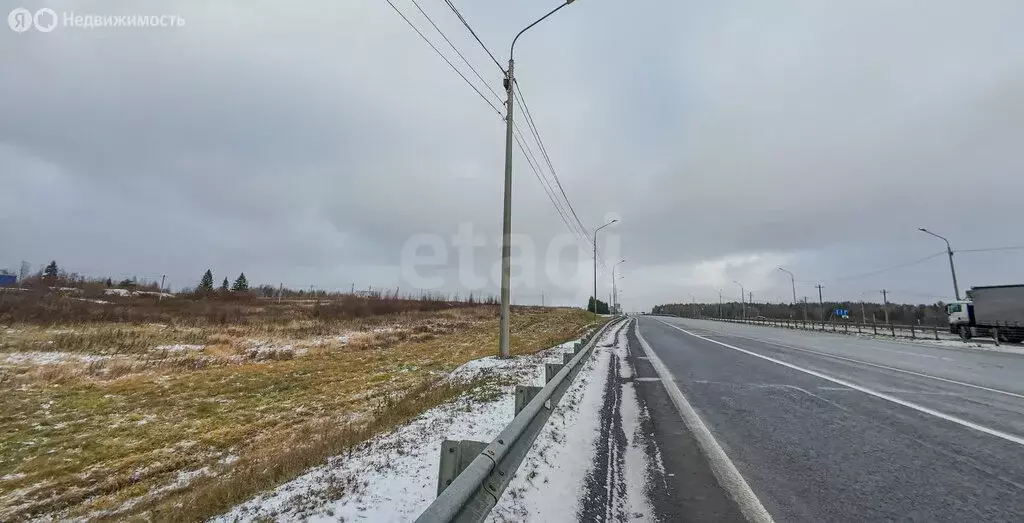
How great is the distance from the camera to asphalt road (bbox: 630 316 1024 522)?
11.1 feet

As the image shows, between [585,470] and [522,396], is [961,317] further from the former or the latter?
[522,396]

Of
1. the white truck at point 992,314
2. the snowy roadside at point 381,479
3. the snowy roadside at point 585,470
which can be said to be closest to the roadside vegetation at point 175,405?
the snowy roadside at point 381,479

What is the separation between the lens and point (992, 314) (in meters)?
27.4

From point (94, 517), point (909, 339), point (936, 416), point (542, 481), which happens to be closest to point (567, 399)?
point (542, 481)

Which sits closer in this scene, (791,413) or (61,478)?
(791,413)

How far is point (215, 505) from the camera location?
451 centimetres

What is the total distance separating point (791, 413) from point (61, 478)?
12320mm

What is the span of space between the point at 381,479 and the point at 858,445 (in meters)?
5.56

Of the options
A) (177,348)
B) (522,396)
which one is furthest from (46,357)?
(522,396)

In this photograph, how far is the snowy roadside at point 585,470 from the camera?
3.24 metres

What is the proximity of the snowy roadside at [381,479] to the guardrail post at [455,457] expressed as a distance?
3.43ft

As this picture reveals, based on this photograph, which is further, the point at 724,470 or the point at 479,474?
the point at 724,470

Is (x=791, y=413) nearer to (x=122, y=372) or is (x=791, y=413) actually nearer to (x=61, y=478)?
(x=61, y=478)

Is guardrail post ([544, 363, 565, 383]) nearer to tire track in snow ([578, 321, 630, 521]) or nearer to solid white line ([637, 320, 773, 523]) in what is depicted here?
tire track in snow ([578, 321, 630, 521])
